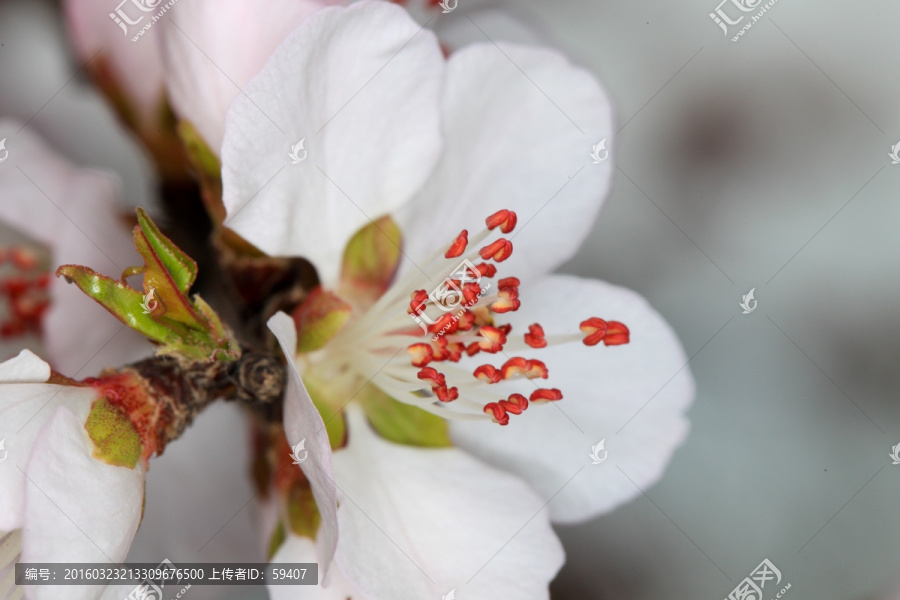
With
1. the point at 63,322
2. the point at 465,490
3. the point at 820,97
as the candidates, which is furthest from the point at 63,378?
the point at 820,97

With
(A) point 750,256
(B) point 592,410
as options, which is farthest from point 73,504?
(A) point 750,256

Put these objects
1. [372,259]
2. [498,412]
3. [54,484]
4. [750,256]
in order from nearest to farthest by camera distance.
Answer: [54,484] → [498,412] → [372,259] → [750,256]

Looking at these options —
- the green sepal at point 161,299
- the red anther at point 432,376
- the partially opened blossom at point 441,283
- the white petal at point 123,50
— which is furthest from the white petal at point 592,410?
the white petal at point 123,50

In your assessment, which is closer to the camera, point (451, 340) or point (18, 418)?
point (18, 418)

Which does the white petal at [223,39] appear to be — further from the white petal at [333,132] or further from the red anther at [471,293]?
the red anther at [471,293]

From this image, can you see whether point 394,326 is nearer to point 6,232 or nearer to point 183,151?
point 183,151

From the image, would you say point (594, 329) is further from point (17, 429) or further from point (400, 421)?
point (17, 429)
